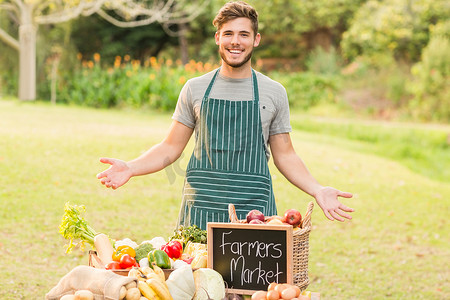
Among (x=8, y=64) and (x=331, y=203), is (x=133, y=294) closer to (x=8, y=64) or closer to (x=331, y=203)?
(x=331, y=203)

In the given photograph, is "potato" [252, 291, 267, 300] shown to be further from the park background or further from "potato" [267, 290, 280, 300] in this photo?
the park background

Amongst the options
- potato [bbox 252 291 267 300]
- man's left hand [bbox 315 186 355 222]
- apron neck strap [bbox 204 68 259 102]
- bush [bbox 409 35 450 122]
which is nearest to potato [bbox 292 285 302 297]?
potato [bbox 252 291 267 300]

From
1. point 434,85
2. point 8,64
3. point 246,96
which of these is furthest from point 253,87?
point 8,64

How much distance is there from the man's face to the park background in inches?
29.7

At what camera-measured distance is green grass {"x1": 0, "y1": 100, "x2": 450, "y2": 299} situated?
6797 millimetres

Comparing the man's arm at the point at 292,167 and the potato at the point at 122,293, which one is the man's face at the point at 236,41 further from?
the potato at the point at 122,293

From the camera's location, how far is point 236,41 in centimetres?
319

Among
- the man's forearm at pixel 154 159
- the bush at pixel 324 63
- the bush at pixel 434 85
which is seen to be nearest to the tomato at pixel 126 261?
the man's forearm at pixel 154 159

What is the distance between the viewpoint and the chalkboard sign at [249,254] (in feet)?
9.07

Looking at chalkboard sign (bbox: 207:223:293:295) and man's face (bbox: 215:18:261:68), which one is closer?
chalkboard sign (bbox: 207:223:293:295)

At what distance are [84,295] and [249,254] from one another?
2.40 ft

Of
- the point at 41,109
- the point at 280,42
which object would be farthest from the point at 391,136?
the point at 280,42

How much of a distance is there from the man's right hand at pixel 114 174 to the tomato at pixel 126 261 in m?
0.39

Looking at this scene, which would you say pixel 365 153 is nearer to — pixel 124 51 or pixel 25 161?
pixel 25 161
